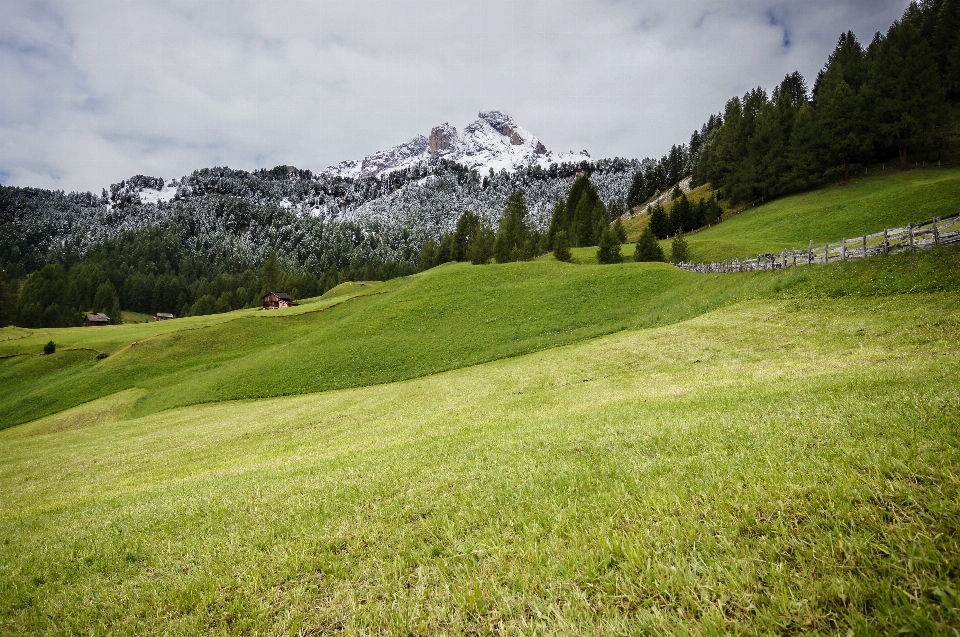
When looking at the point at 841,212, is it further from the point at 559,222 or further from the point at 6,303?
the point at 6,303

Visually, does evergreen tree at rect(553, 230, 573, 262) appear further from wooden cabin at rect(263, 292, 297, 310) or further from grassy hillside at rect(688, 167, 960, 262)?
wooden cabin at rect(263, 292, 297, 310)

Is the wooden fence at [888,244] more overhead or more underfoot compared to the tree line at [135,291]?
more underfoot

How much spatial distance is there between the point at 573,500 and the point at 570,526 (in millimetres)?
740

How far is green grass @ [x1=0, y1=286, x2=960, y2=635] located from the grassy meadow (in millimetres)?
28

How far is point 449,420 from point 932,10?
148637 mm

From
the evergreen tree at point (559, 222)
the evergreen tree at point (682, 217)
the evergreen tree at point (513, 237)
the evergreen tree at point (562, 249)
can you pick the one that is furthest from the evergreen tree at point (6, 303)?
the evergreen tree at point (682, 217)

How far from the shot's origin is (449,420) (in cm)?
1479

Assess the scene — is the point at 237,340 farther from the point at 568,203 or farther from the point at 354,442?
the point at 568,203

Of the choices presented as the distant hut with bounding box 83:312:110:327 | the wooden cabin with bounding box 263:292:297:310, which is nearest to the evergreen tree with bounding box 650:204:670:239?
the wooden cabin with bounding box 263:292:297:310

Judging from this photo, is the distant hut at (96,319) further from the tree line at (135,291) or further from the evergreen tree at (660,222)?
the evergreen tree at (660,222)

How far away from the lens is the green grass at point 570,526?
10.7ft

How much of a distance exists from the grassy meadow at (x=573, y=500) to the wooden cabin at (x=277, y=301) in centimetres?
8698

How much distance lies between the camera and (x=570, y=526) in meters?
4.93

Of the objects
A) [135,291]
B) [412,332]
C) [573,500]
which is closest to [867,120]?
[412,332]
